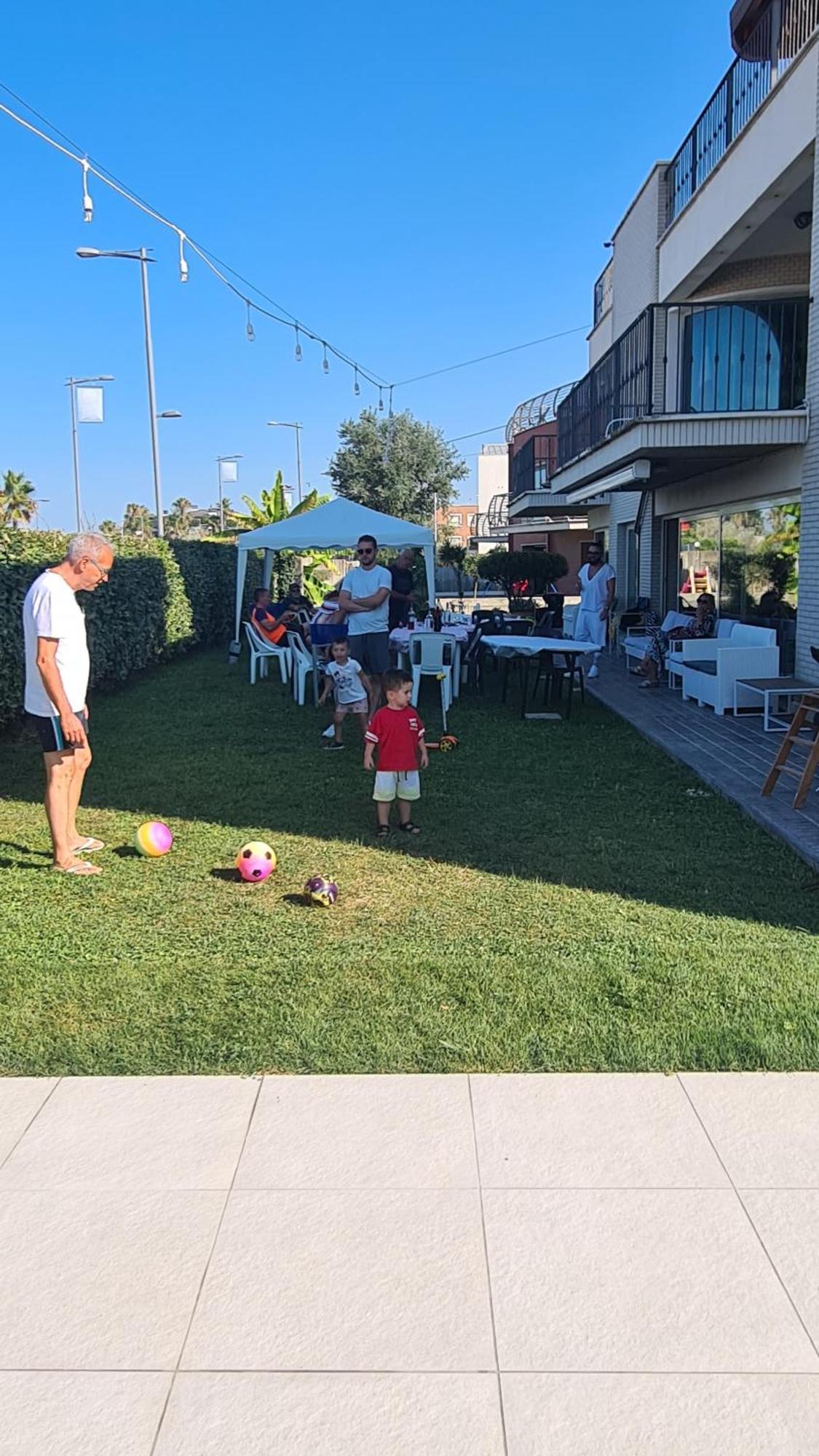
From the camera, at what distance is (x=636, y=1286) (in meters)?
2.52

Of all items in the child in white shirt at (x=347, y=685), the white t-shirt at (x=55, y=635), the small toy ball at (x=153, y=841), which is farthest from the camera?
the child in white shirt at (x=347, y=685)

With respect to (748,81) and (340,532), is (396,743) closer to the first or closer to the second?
(340,532)

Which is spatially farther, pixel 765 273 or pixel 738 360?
pixel 765 273

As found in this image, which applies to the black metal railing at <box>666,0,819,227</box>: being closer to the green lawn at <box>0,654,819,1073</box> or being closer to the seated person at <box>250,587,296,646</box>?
the seated person at <box>250,587,296,646</box>

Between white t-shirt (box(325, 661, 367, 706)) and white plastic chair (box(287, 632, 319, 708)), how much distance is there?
3046 mm

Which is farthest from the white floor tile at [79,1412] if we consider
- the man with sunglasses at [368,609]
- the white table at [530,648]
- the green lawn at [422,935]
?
the white table at [530,648]

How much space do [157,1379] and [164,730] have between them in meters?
8.60

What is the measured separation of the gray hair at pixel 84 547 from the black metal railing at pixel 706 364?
756 centimetres

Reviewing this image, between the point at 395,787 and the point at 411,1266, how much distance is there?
12.8 ft

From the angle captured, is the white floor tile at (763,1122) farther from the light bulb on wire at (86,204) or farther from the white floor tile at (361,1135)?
the light bulb on wire at (86,204)

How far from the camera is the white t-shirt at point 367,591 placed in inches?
351

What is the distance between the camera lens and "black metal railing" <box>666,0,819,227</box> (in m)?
11.2

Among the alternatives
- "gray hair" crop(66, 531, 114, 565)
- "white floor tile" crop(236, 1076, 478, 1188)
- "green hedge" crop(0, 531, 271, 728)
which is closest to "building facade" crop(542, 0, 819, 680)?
"green hedge" crop(0, 531, 271, 728)

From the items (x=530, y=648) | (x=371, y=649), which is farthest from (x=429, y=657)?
(x=371, y=649)
